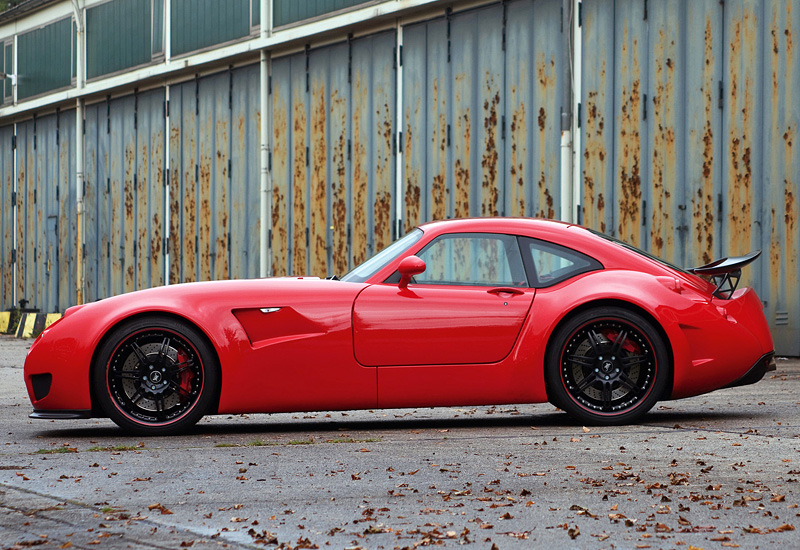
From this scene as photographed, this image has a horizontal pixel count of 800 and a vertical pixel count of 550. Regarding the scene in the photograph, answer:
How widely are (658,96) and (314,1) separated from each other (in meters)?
6.75

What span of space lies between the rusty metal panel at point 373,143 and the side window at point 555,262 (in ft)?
32.2

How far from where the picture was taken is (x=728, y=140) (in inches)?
491

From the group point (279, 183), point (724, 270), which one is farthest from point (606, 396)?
point (279, 183)

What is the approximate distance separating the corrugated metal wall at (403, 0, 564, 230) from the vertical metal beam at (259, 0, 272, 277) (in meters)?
3.25

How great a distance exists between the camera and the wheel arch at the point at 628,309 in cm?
637

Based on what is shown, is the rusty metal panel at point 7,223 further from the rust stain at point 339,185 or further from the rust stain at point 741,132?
the rust stain at point 741,132

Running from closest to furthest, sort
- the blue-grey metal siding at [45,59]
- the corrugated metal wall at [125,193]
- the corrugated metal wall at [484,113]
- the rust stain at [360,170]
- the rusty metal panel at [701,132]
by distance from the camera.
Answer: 1. the rusty metal panel at [701,132]
2. the corrugated metal wall at [484,113]
3. the rust stain at [360,170]
4. the corrugated metal wall at [125,193]
5. the blue-grey metal siding at [45,59]

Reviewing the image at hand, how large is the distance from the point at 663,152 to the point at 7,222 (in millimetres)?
18511

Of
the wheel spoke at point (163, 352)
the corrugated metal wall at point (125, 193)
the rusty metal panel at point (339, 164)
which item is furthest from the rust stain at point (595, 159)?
the corrugated metal wall at point (125, 193)

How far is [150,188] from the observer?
2136cm

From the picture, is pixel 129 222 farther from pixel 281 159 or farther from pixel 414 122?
pixel 414 122

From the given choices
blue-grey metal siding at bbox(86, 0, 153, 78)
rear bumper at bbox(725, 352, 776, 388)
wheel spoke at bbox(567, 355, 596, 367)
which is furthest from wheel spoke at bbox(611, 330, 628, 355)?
blue-grey metal siding at bbox(86, 0, 153, 78)

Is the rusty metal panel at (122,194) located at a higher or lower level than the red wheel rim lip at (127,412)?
higher

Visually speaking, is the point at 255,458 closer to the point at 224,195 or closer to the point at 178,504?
the point at 178,504
